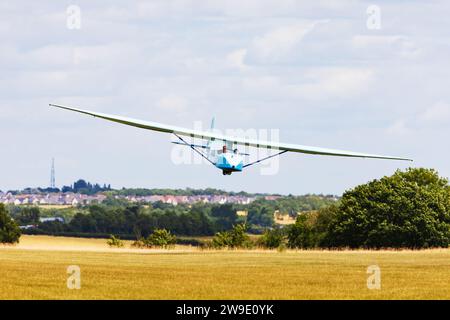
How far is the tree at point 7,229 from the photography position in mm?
115119

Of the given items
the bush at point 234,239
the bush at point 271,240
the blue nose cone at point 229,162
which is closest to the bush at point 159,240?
the bush at point 234,239

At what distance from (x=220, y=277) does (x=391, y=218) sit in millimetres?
57780

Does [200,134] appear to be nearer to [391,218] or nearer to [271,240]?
[391,218]

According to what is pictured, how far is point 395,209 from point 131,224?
186 ft

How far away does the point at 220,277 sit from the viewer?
44219mm

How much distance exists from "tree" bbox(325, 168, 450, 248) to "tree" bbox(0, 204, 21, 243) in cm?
3937

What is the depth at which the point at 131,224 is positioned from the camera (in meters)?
147

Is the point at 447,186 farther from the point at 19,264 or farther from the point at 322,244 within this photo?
the point at 19,264

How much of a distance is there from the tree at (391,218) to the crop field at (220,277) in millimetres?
34664

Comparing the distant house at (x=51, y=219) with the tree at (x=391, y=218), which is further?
the distant house at (x=51, y=219)

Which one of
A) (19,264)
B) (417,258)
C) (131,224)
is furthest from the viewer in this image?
(131,224)

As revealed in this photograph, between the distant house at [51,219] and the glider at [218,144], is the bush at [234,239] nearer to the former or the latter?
the distant house at [51,219]

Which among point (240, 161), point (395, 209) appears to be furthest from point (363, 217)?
point (240, 161)

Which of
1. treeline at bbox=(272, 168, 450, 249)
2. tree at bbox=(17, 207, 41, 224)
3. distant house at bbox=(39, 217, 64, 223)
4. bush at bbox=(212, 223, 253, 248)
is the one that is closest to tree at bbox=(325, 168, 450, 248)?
treeline at bbox=(272, 168, 450, 249)
